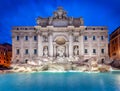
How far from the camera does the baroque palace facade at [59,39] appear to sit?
55312 millimetres

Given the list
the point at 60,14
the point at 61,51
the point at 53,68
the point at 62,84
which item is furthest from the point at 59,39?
the point at 62,84

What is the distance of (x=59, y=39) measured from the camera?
57219 mm

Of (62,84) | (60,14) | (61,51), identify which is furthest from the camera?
(60,14)

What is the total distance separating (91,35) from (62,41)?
957 cm

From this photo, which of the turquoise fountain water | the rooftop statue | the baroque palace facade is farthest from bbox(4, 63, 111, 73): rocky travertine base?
the rooftop statue

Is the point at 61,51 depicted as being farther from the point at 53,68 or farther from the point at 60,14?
the point at 53,68

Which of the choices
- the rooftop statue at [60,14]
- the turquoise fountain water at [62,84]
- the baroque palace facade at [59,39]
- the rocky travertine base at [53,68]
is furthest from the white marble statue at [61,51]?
the turquoise fountain water at [62,84]

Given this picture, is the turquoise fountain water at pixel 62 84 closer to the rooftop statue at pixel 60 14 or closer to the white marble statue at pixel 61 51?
the white marble statue at pixel 61 51

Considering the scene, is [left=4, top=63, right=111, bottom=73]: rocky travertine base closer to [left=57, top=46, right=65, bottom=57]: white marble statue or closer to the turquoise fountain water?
[left=57, top=46, right=65, bottom=57]: white marble statue

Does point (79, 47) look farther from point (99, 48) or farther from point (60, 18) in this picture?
point (60, 18)

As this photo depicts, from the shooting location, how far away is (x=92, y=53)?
187ft

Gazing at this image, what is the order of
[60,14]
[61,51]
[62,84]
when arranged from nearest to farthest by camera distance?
[62,84] < [61,51] < [60,14]

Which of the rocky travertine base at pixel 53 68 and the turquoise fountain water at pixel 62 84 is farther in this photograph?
the rocky travertine base at pixel 53 68

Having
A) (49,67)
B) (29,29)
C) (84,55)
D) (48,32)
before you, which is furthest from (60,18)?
(49,67)
